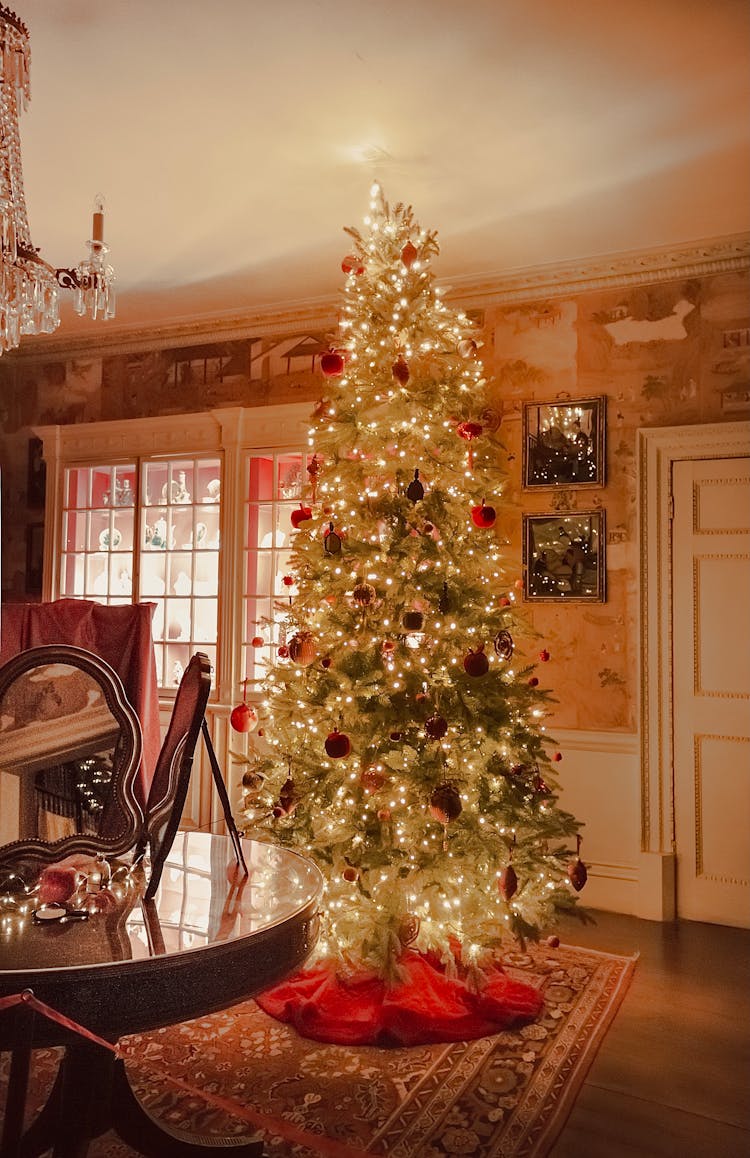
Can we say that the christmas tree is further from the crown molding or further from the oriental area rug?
the crown molding

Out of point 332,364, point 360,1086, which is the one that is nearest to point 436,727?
point 360,1086

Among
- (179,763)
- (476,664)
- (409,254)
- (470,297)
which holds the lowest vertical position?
(179,763)

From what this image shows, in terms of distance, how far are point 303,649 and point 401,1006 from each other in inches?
48.9

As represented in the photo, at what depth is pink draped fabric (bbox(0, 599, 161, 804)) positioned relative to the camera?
286 centimetres

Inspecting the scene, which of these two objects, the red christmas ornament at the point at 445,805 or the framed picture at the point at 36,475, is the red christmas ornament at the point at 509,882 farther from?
the framed picture at the point at 36,475

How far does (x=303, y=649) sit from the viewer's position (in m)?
3.14

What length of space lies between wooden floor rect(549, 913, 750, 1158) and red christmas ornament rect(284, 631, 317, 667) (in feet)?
5.17

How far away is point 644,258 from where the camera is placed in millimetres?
4266

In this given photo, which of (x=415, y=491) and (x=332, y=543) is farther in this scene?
(x=332, y=543)

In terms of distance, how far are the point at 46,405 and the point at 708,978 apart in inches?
202

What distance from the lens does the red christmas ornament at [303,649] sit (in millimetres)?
3135

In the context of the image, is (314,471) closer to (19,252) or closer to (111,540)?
(19,252)

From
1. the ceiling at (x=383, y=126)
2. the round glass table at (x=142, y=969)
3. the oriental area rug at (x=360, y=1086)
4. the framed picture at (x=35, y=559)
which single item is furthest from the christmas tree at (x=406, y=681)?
the framed picture at (x=35, y=559)

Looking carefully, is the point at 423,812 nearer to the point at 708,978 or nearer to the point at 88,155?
the point at 708,978
